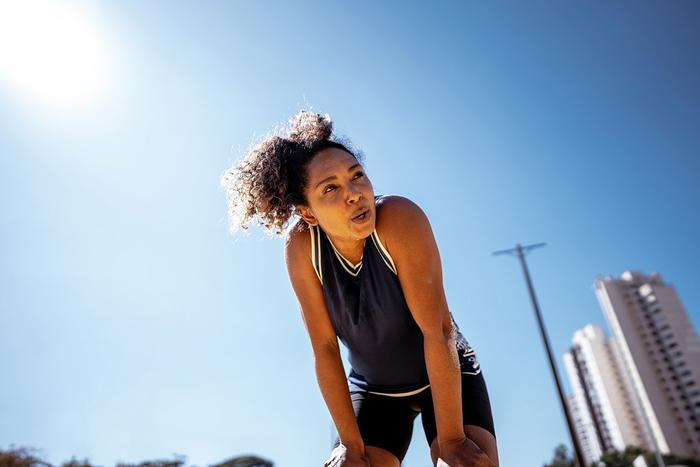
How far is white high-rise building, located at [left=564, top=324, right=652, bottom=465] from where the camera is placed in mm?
102625

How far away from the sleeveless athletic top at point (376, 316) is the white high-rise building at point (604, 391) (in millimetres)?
109747

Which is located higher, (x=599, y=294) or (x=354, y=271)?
(x=599, y=294)

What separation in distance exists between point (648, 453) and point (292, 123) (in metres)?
78.9

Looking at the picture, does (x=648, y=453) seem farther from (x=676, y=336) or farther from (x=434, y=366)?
(x=434, y=366)

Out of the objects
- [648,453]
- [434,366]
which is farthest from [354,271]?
[648,453]

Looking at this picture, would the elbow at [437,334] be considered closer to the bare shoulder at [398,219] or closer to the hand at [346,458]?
the bare shoulder at [398,219]

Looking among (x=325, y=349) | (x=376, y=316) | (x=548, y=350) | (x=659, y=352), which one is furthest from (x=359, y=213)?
(x=659, y=352)

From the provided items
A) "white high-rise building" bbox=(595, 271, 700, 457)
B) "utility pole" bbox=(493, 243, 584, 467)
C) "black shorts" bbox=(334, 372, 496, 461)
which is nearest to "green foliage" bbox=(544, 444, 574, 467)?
"white high-rise building" bbox=(595, 271, 700, 457)

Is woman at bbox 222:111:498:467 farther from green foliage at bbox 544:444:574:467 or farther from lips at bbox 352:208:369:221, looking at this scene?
green foliage at bbox 544:444:574:467

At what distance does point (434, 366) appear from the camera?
2.39 metres

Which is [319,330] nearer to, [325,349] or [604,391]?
[325,349]

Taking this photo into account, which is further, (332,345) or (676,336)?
(676,336)

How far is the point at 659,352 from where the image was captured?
90875 mm

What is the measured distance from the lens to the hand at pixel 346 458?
244 centimetres
